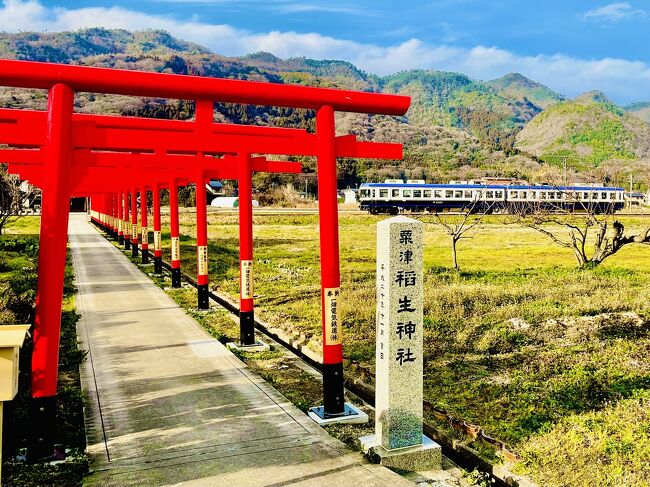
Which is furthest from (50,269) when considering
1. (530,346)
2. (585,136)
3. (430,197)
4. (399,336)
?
(585,136)

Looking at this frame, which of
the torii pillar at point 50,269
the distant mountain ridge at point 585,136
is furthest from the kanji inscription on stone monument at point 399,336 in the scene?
the distant mountain ridge at point 585,136

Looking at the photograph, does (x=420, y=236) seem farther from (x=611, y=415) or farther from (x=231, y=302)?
(x=231, y=302)

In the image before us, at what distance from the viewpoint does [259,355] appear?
33.3ft

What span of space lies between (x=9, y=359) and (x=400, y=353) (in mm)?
3548

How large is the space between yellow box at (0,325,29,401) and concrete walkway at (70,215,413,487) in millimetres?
1926

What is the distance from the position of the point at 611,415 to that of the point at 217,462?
447 cm

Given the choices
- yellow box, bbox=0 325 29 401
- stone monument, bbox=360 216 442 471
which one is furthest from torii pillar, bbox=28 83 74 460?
stone monument, bbox=360 216 442 471

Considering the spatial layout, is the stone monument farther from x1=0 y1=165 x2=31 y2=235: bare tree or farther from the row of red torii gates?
x1=0 y1=165 x2=31 y2=235: bare tree

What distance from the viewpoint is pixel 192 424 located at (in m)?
6.86

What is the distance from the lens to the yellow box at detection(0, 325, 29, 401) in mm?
3861

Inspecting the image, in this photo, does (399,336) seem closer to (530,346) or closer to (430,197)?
(530,346)

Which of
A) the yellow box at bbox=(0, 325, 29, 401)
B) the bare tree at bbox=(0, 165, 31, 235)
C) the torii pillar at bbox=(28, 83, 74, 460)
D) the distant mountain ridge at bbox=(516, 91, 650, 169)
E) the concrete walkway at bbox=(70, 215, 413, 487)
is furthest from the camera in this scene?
the distant mountain ridge at bbox=(516, 91, 650, 169)

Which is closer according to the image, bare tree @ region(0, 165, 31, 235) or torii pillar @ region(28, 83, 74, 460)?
torii pillar @ region(28, 83, 74, 460)

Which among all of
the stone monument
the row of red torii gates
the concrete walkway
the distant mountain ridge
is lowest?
the concrete walkway
